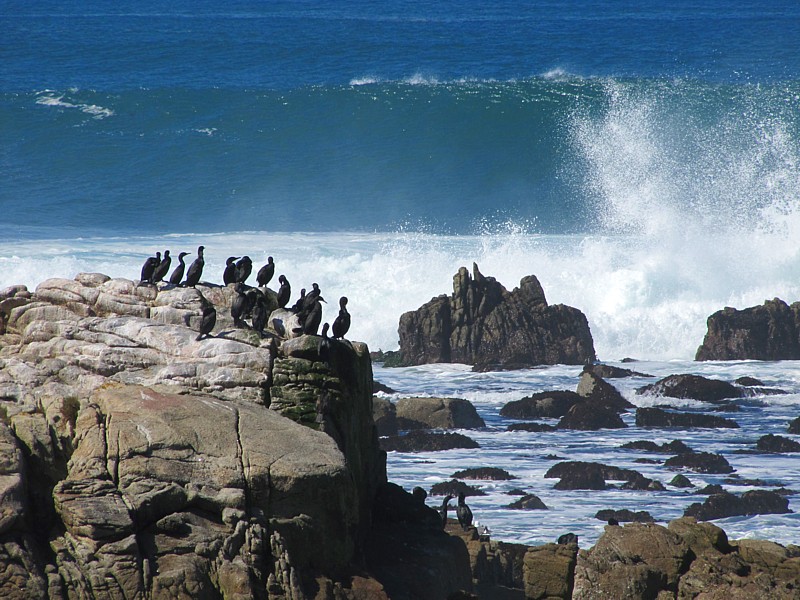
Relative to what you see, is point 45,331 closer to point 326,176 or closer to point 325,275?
point 325,275

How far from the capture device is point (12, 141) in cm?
6581

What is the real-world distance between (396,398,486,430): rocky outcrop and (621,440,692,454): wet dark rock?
3908 millimetres

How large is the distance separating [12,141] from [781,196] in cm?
3575

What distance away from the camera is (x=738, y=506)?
25.1 meters

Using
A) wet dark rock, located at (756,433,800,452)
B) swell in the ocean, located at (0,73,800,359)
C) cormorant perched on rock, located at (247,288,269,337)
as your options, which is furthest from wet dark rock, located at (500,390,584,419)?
cormorant perched on rock, located at (247,288,269,337)

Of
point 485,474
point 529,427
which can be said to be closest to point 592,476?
point 485,474

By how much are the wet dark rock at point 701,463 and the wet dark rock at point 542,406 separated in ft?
18.4

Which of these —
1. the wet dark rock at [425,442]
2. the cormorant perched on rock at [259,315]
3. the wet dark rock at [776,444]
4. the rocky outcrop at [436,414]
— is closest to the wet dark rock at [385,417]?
the rocky outcrop at [436,414]

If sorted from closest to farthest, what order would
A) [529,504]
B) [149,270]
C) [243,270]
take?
[149,270], [243,270], [529,504]

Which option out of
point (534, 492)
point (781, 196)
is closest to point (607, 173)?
point (781, 196)

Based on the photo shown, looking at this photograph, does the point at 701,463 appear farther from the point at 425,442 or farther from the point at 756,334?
the point at 756,334

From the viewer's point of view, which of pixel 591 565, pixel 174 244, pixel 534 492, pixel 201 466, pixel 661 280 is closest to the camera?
pixel 201 466

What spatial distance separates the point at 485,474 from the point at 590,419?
612cm

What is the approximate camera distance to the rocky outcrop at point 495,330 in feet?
133
